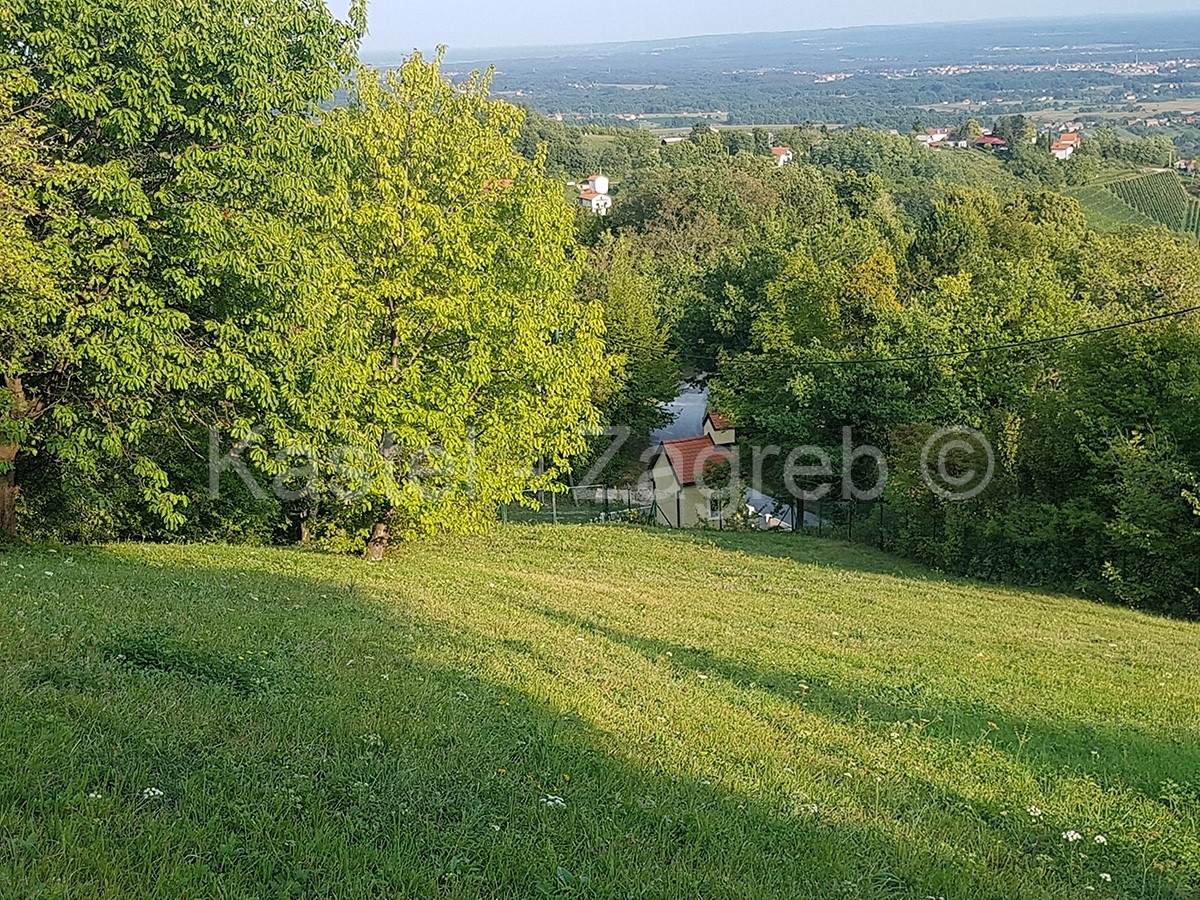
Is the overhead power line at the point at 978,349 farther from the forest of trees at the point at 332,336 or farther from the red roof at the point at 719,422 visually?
the red roof at the point at 719,422

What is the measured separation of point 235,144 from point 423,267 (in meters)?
4.02

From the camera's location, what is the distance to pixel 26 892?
4.09 meters

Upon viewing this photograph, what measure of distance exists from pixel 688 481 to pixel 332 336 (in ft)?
81.3

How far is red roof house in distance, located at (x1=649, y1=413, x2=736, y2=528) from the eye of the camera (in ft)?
122

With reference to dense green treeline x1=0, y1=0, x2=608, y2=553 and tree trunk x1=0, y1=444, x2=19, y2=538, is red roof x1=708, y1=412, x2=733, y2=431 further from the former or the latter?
tree trunk x1=0, y1=444, x2=19, y2=538

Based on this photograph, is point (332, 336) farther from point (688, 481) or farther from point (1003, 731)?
point (688, 481)

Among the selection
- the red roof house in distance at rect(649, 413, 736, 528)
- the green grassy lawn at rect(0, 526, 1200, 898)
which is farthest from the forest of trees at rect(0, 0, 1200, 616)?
the red roof house in distance at rect(649, 413, 736, 528)

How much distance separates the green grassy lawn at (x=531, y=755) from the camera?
4953mm

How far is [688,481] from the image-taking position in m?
38.6

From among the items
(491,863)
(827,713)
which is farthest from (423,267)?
(491,863)

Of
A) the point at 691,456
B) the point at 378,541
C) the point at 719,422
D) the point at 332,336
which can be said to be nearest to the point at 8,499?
A: the point at 332,336

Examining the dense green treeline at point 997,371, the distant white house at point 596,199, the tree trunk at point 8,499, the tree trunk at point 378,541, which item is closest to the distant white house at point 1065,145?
the distant white house at point 596,199

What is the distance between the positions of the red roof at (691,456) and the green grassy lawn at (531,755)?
81.5 ft

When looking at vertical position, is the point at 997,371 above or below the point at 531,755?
below
